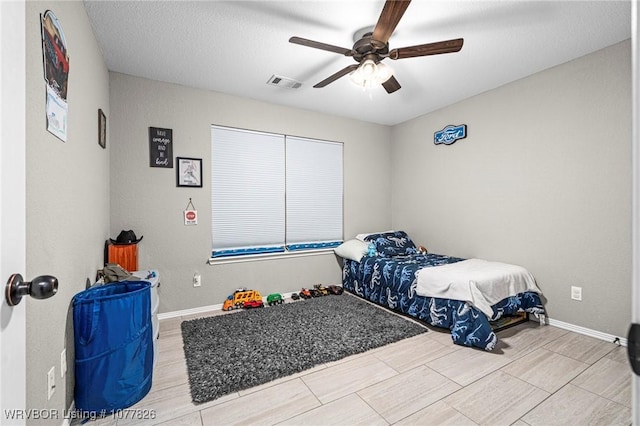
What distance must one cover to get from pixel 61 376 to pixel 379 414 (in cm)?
179

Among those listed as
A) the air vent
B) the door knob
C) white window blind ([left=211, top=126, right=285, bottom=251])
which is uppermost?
the air vent

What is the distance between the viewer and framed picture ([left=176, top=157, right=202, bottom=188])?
3.35m

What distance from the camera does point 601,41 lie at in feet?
8.22

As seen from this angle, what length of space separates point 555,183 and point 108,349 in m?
Result: 4.08

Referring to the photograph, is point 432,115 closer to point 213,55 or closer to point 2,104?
point 213,55

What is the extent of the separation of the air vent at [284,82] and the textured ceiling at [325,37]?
0.06 metres

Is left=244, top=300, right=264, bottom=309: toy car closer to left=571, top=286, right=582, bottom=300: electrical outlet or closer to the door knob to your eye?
the door knob

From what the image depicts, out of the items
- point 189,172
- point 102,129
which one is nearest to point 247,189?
point 189,172

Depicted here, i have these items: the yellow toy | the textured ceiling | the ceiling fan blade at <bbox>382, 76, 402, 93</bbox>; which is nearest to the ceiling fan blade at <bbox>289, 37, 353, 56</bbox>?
the textured ceiling

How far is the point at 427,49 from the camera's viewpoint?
2098 millimetres

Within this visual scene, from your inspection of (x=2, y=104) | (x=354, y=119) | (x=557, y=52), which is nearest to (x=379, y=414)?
(x=2, y=104)

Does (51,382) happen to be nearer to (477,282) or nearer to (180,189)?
(180,189)

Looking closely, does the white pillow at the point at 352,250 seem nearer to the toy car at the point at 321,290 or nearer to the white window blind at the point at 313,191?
the white window blind at the point at 313,191

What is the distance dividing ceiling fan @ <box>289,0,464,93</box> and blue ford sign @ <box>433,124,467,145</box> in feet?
5.95
